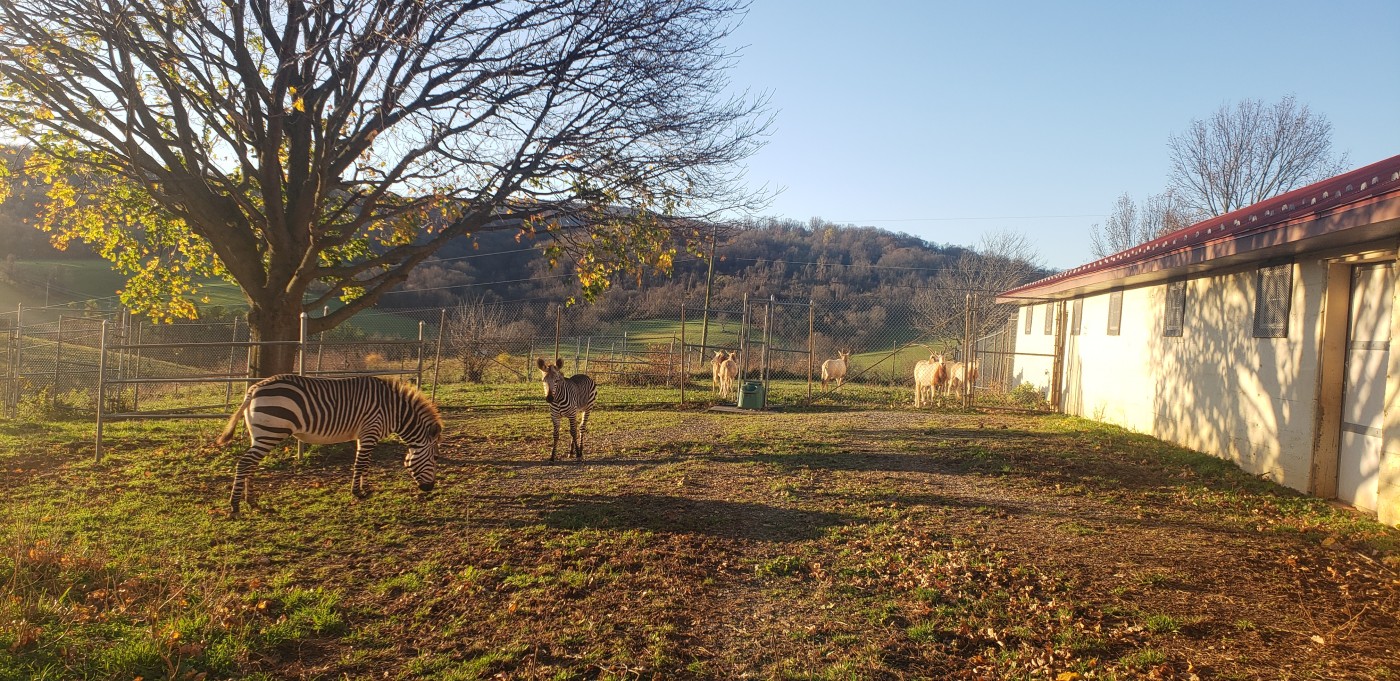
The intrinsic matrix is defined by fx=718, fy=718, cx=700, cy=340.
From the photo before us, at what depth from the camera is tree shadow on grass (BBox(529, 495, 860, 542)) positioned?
6645 millimetres

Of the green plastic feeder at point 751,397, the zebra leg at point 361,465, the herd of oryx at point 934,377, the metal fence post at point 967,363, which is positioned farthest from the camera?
the herd of oryx at point 934,377

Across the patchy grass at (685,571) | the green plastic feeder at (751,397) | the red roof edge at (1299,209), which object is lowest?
the patchy grass at (685,571)

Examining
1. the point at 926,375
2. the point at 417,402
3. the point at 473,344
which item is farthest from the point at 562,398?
the point at 473,344

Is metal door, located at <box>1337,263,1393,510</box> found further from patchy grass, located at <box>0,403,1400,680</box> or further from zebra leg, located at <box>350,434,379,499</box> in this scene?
zebra leg, located at <box>350,434,379,499</box>

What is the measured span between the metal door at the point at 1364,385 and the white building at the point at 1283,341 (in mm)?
20

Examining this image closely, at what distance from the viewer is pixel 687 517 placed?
7.07 m

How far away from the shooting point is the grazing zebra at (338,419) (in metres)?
7.41

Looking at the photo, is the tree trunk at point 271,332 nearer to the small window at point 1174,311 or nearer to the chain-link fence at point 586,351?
the chain-link fence at point 586,351

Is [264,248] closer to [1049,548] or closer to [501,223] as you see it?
[501,223]

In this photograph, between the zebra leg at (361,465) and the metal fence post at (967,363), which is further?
the metal fence post at (967,363)

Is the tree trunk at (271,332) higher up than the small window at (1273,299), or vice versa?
the small window at (1273,299)

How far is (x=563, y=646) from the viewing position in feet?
13.8

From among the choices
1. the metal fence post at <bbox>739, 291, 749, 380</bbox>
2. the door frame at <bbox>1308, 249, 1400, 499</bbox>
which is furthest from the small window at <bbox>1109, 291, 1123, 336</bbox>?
the metal fence post at <bbox>739, 291, 749, 380</bbox>

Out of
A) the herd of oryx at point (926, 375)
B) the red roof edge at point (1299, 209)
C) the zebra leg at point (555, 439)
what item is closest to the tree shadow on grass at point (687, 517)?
the zebra leg at point (555, 439)
